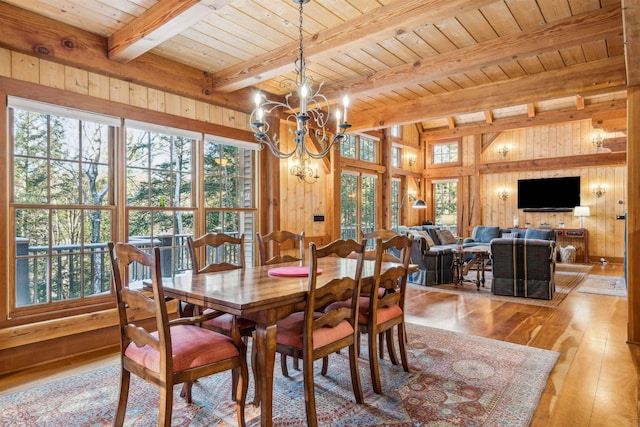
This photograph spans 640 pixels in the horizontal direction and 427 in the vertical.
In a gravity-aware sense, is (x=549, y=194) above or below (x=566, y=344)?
above

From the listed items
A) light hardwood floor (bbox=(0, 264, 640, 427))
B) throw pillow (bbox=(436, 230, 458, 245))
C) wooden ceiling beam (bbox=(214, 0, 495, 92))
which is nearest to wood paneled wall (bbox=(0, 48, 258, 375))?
light hardwood floor (bbox=(0, 264, 640, 427))

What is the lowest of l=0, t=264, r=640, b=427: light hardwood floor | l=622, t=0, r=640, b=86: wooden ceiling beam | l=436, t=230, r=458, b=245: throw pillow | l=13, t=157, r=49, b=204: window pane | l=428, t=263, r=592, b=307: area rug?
l=428, t=263, r=592, b=307: area rug

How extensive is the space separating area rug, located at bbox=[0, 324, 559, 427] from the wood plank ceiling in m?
2.33

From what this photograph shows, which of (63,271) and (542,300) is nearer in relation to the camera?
(63,271)

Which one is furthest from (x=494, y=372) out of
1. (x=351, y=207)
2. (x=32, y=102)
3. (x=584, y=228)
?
(x=584, y=228)

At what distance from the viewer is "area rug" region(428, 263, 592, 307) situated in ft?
16.8

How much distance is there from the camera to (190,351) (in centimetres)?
185

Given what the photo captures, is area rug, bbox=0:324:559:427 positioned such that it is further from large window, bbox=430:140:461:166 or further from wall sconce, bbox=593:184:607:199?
large window, bbox=430:140:461:166

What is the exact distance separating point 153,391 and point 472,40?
153 inches

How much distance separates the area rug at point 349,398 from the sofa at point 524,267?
7.94 feet

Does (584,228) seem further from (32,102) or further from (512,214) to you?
(32,102)

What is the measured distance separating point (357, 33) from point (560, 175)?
348 inches

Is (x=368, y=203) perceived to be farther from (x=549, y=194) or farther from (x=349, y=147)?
(x=549, y=194)

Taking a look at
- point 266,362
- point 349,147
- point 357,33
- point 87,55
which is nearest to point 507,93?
point 357,33
